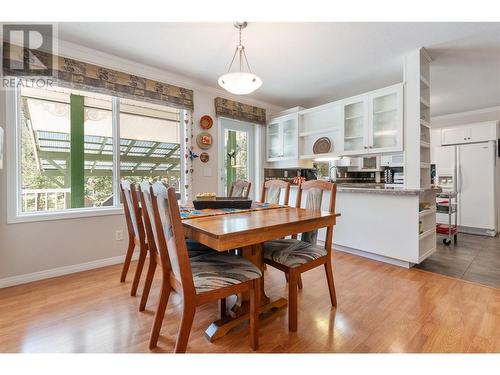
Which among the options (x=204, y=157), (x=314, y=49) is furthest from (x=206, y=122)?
(x=314, y=49)

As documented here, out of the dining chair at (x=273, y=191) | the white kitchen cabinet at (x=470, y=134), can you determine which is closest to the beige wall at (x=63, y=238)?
the dining chair at (x=273, y=191)

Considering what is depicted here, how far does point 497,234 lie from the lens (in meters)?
4.21

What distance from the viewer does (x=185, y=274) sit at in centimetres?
122

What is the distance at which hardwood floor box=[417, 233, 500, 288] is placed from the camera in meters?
2.46

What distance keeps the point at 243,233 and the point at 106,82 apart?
2.45m

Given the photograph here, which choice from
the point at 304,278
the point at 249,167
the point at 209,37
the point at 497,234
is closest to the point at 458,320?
the point at 304,278

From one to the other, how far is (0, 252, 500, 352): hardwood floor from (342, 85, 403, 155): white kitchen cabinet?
155cm

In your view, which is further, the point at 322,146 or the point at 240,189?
the point at 322,146

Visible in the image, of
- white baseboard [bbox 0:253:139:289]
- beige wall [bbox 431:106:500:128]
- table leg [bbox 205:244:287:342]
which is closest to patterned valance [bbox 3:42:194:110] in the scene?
white baseboard [bbox 0:253:139:289]

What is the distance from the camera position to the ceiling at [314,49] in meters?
2.23

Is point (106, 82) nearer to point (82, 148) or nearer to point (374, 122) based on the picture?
point (82, 148)

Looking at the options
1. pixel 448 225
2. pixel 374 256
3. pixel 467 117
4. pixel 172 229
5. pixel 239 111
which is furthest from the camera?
pixel 467 117

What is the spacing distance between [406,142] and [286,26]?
5.87 ft
